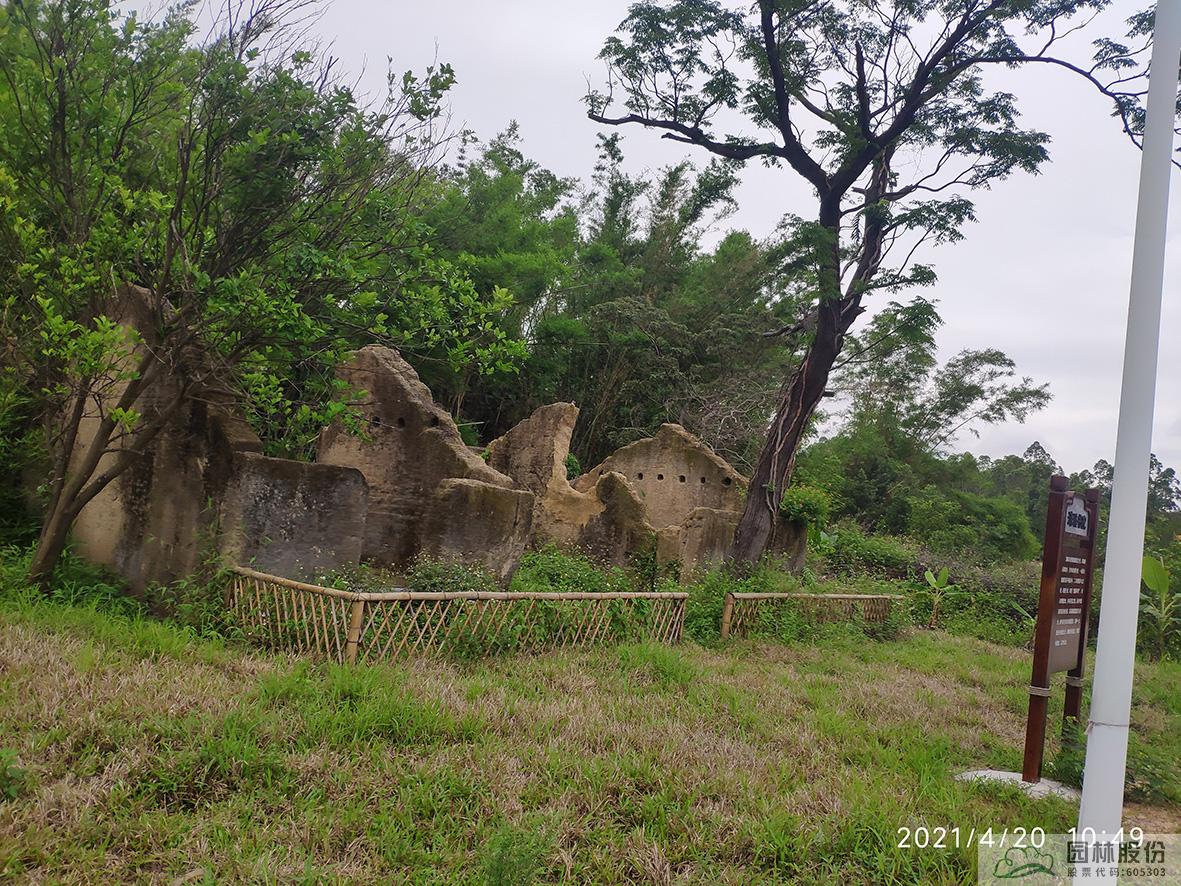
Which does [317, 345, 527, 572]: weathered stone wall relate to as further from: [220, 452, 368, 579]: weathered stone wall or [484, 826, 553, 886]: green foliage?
[484, 826, 553, 886]: green foliage

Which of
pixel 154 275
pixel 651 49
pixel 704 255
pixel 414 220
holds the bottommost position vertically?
pixel 154 275

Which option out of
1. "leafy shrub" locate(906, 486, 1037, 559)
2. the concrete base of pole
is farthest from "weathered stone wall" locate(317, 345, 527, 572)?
"leafy shrub" locate(906, 486, 1037, 559)

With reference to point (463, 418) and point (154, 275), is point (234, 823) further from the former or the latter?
point (463, 418)

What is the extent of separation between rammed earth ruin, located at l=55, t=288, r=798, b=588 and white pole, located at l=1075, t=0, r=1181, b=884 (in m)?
5.43

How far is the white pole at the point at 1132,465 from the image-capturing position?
10.6ft

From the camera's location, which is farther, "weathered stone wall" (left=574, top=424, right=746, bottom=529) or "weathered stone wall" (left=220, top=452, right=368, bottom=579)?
"weathered stone wall" (left=574, top=424, right=746, bottom=529)

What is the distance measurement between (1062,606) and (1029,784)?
118cm

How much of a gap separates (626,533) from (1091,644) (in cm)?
745

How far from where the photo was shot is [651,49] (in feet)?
38.1

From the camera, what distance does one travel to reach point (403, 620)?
6145 millimetres

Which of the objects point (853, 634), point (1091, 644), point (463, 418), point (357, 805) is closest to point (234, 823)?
point (357, 805)

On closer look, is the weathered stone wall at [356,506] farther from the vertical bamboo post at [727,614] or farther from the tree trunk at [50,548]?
the vertical bamboo post at [727,614]

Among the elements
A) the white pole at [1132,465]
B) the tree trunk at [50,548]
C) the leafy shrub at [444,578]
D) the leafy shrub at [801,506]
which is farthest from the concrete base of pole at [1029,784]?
the leafy shrub at [801,506]

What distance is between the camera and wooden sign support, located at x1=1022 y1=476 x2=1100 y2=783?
5055 mm
